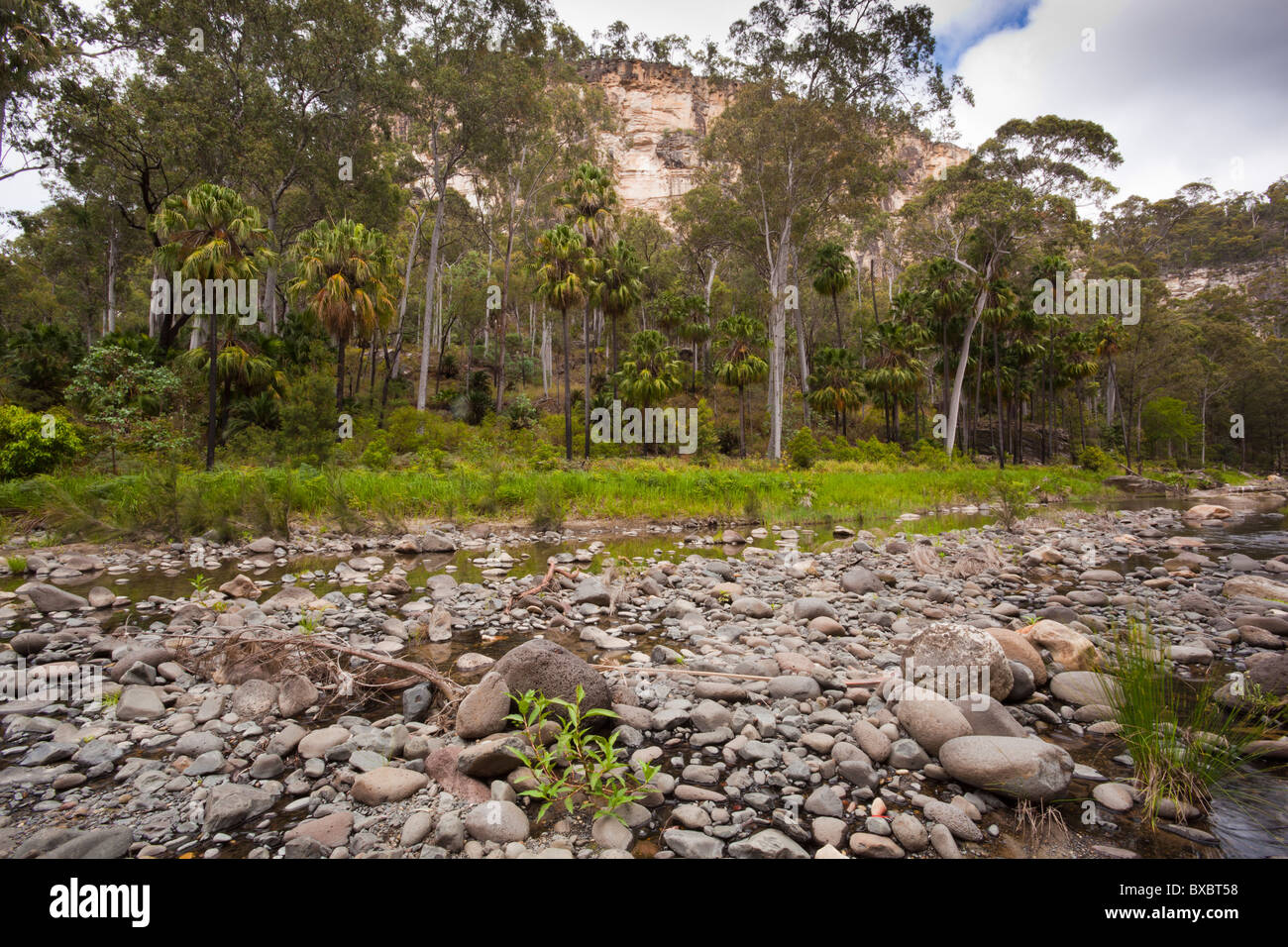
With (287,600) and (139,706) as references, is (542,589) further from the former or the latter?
(139,706)

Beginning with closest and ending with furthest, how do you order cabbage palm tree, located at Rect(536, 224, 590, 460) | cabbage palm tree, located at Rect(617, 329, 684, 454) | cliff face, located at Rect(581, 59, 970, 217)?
cabbage palm tree, located at Rect(536, 224, 590, 460)
cabbage palm tree, located at Rect(617, 329, 684, 454)
cliff face, located at Rect(581, 59, 970, 217)

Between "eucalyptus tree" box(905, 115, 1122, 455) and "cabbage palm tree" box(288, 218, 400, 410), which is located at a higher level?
"eucalyptus tree" box(905, 115, 1122, 455)

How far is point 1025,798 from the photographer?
283cm

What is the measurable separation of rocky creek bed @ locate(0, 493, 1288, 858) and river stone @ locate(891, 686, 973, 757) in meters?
0.02

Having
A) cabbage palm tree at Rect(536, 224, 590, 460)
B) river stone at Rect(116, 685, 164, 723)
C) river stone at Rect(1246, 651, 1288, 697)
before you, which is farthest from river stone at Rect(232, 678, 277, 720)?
cabbage palm tree at Rect(536, 224, 590, 460)

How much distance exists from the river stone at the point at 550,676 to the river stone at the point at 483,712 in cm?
8

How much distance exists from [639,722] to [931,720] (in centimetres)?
176

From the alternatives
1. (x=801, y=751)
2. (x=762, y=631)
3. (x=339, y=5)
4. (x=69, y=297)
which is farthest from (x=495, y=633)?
(x=69, y=297)

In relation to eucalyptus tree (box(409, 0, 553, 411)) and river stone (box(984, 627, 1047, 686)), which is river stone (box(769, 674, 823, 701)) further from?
eucalyptus tree (box(409, 0, 553, 411))

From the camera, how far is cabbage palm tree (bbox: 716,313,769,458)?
35250 millimetres

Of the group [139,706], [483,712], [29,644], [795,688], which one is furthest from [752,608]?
[29,644]

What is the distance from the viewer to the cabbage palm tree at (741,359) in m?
35.2

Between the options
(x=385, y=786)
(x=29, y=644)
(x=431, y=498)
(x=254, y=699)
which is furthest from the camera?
(x=431, y=498)

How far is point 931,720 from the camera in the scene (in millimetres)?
3365
